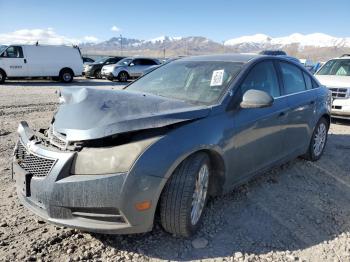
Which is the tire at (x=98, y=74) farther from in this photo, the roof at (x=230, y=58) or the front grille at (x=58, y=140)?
the front grille at (x=58, y=140)

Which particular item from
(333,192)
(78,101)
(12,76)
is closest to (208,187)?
(78,101)

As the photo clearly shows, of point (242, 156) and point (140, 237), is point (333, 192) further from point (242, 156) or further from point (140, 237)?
point (140, 237)

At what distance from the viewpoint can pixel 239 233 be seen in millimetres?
3551

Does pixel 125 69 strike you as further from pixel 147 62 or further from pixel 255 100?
pixel 255 100

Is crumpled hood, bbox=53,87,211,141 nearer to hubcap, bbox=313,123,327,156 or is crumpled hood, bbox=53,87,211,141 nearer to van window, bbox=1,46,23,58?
hubcap, bbox=313,123,327,156

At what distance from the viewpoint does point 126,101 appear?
3354 mm

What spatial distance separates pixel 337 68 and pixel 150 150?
918cm

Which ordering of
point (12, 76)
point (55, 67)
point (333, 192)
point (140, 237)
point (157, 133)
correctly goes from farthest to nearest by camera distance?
point (55, 67) < point (12, 76) < point (333, 192) < point (140, 237) < point (157, 133)

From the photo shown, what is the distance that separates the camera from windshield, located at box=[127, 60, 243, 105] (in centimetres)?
380

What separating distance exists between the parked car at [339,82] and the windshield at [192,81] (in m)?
5.85

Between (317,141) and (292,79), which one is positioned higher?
(292,79)

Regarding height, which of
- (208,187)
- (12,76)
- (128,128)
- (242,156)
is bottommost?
(12,76)

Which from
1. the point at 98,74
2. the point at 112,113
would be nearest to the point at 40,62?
the point at 98,74

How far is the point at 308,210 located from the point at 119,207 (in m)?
2.29
